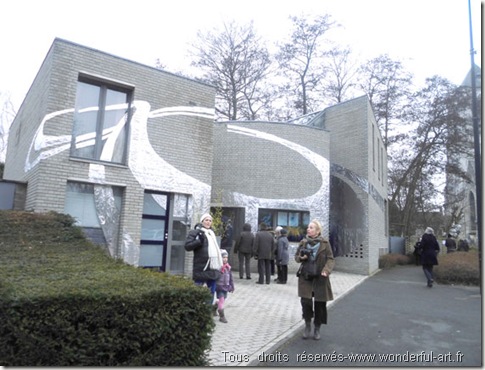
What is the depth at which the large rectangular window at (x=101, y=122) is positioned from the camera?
982 centimetres

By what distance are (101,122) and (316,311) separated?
23.6 ft

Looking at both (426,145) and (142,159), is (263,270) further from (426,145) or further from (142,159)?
(426,145)

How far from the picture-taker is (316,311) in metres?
5.86

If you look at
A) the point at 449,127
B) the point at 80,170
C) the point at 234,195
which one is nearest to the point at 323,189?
the point at 234,195

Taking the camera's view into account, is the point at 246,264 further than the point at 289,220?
No

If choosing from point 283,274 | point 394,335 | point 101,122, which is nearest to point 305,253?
point 394,335

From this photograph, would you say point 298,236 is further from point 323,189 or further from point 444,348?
point 444,348

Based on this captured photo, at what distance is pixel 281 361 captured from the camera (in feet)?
16.1

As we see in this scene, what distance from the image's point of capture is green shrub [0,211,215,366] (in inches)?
141

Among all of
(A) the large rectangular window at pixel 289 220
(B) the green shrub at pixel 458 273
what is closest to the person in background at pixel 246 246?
(A) the large rectangular window at pixel 289 220

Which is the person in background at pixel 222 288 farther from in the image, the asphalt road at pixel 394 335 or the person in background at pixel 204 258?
the asphalt road at pixel 394 335

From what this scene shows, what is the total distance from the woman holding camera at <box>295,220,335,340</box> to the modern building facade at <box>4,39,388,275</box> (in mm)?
5413

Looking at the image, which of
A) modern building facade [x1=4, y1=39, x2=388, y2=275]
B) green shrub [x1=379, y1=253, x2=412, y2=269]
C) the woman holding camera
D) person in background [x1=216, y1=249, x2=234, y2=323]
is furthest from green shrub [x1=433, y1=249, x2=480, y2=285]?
person in background [x1=216, y1=249, x2=234, y2=323]

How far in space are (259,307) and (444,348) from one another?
3.58 m
